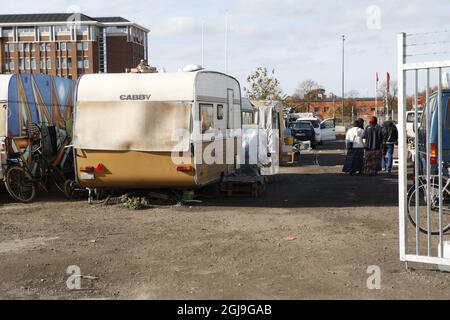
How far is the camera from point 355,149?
17.3m

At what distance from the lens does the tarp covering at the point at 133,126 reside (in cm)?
1113

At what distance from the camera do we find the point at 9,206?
481 inches

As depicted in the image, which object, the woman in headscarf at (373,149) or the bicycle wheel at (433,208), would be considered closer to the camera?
the bicycle wheel at (433,208)

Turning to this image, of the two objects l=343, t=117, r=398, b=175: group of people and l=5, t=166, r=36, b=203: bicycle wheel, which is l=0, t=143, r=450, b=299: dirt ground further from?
l=343, t=117, r=398, b=175: group of people

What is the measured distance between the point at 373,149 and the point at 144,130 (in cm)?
846

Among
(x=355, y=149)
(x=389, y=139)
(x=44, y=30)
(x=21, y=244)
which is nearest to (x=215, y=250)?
(x=21, y=244)

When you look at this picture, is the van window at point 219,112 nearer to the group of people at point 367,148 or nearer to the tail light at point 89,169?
the tail light at point 89,169

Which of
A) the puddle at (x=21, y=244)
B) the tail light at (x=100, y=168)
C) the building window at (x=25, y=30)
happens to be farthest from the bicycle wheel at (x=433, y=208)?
the building window at (x=25, y=30)

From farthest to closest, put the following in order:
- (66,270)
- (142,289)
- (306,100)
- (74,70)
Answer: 1. (74,70)
2. (306,100)
3. (66,270)
4. (142,289)

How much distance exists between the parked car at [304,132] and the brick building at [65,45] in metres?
82.6
